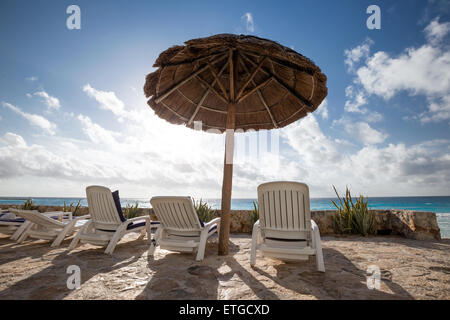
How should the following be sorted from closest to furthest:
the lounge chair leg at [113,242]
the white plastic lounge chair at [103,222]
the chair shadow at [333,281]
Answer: the chair shadow at [333,281], the lounge chair leg at [113,242], the white plastic lounge chair at [103,222]

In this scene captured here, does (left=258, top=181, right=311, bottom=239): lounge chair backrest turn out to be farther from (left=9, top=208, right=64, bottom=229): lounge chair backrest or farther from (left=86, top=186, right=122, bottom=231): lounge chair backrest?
(left=9, top=208, right=64, bottom=229): lounge chair backrest

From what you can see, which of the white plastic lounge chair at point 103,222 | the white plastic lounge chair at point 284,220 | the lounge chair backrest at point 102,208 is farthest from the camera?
the lounge chair backrest at point 102,208

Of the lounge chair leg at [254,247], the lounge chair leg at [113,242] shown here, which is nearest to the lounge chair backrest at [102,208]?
the lounge chair leg at [113,242]

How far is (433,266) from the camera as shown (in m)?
2.68

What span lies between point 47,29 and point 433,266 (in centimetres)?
1084

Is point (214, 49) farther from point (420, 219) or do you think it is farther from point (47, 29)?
point (47, 29)

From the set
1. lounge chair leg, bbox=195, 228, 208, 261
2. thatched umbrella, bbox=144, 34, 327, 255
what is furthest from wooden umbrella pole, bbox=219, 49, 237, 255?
lounge chair leg, bbox=195, 228, 208, 261

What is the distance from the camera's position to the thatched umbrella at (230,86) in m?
3.08
